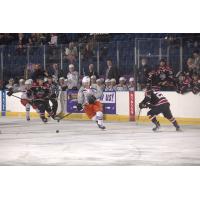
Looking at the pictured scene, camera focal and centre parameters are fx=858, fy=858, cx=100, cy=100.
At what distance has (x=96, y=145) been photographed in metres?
8.62

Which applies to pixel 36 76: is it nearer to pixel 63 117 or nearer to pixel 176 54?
pixel 63 117

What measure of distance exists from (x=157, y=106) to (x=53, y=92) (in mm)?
1115

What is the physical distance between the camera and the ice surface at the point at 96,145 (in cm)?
843

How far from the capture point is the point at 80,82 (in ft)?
29.2

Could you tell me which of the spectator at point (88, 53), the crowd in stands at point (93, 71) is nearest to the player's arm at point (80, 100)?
the crowd in stands at point (93, 71)

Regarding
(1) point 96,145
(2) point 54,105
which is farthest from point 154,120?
(2) point 54,105

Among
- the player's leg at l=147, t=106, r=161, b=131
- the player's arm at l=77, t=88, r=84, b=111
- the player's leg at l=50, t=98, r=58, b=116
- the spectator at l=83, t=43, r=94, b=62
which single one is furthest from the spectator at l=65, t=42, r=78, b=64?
the player's leg at l=147, t=106, r=161, b=131

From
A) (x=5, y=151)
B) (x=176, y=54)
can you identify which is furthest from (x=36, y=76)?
(x=176, y=54)

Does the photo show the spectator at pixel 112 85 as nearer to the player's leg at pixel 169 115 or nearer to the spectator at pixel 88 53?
the spectator at pixel 88 53

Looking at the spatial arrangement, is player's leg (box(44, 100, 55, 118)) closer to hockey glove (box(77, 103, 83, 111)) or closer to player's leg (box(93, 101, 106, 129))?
hockey glove (box(77, 103, 83, 111))

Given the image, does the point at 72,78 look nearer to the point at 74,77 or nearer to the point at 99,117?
the point at 74,77

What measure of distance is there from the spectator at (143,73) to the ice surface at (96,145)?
43 centimetres

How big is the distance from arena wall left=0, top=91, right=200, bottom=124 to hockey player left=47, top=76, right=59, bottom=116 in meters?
0.20
